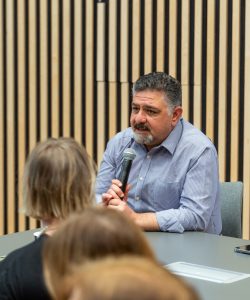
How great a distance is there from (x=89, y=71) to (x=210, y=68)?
968 mm

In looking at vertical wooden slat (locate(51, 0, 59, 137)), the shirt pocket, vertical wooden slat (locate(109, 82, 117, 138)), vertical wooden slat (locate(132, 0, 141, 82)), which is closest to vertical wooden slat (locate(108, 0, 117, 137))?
vertical wooden slat (locate(109, 82, 117, 138))

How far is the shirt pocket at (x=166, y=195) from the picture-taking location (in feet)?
12.1

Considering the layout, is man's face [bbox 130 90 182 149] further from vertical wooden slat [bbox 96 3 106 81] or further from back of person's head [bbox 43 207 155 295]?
back of person's head [bbox 43 207 155 295]

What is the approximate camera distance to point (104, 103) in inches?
220

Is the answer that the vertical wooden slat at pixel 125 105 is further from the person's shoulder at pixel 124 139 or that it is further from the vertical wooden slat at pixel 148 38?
the person's shoulder at pixel 124 139

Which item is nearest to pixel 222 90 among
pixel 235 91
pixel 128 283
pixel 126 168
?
pixel 235 91

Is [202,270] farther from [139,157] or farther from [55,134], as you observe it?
[55,134]

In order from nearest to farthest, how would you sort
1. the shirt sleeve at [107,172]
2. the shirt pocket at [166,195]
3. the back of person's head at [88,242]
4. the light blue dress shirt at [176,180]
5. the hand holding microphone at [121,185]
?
the back of person's head at [88,242], the hand holding microphone at [121,185], the light blue dress shirt at [176,180], the shirt pocket at [166,195], the shirt sleeve at [107,172]

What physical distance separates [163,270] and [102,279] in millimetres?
84

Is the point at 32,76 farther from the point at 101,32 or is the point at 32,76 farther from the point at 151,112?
the point at 151,112

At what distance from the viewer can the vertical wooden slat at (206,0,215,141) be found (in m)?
5.15

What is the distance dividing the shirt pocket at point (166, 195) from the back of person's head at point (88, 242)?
252 cm

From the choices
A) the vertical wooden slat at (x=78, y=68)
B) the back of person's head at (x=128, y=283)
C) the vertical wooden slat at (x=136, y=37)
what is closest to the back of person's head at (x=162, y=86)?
the vertical wooden slat at (x=136, y=37)

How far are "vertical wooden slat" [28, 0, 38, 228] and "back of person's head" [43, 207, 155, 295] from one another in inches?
185
